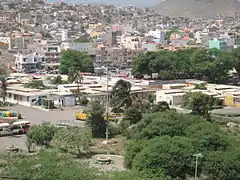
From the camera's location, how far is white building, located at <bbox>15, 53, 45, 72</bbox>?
1224 inches

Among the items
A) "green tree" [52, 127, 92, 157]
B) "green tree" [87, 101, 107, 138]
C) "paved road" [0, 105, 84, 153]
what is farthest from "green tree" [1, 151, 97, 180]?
"green tree" [87, 101, 107, 138]

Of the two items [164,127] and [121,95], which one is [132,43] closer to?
[121,95]

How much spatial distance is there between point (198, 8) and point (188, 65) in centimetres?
9757

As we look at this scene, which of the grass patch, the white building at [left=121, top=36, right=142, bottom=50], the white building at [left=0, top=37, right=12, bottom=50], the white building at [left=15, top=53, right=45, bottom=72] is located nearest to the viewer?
the grass patch

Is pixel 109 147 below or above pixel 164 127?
below

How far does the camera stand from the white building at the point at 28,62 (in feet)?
102

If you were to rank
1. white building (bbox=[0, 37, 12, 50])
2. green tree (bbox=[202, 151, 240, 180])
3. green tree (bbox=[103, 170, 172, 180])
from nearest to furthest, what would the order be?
green tree (bbox=[103, 170, 172, 180]) < green tree (bbox=[202, 151, 240, 180]) < white building (bbox=[0, 37, 12, 50])

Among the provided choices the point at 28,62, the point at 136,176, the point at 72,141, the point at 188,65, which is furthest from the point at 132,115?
the point at 28,62

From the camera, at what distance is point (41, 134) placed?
13.5 metres

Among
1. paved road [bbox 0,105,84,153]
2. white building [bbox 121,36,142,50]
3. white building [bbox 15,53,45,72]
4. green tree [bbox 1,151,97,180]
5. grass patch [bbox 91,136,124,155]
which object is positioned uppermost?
white building [bbox 121,36,142,50]

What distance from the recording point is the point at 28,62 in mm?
31375

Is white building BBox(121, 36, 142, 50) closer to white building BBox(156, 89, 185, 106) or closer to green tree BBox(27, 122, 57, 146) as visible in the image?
white building BBox(156, 89, 185, 106)

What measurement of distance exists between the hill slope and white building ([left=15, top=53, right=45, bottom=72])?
87038 mm

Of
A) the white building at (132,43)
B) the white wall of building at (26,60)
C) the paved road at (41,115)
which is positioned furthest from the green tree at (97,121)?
the white building at (132,43)
